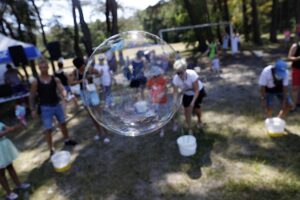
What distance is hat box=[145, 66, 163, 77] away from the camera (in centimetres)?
336

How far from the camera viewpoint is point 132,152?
5.30m

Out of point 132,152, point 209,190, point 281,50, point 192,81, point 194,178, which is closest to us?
point 209,190

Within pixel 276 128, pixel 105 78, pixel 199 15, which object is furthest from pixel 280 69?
pixel 199 15

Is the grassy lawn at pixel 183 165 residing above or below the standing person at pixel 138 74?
below

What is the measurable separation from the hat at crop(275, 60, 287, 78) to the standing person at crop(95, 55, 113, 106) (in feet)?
9.05

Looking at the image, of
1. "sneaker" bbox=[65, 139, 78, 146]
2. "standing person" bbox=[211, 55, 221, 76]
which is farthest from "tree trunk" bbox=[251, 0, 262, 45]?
"sneaker" bbox=[65, 139, 78, 146]

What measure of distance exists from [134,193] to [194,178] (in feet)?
2.98

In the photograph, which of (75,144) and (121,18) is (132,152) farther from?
(121,18)

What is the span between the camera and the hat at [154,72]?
336 cm

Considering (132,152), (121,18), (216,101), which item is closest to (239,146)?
(132,152)

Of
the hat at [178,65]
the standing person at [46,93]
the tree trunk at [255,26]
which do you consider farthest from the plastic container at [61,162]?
the tree trunk at [255,26]

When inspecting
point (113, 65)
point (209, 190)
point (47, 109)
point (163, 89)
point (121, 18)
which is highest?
point (121, 18)

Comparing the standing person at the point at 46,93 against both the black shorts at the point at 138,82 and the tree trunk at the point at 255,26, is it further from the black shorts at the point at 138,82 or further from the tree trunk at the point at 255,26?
the tree trunk at the point at 255,26

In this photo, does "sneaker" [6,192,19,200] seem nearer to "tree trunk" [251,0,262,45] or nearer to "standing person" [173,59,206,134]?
"standing person" [173,59,206,134]
